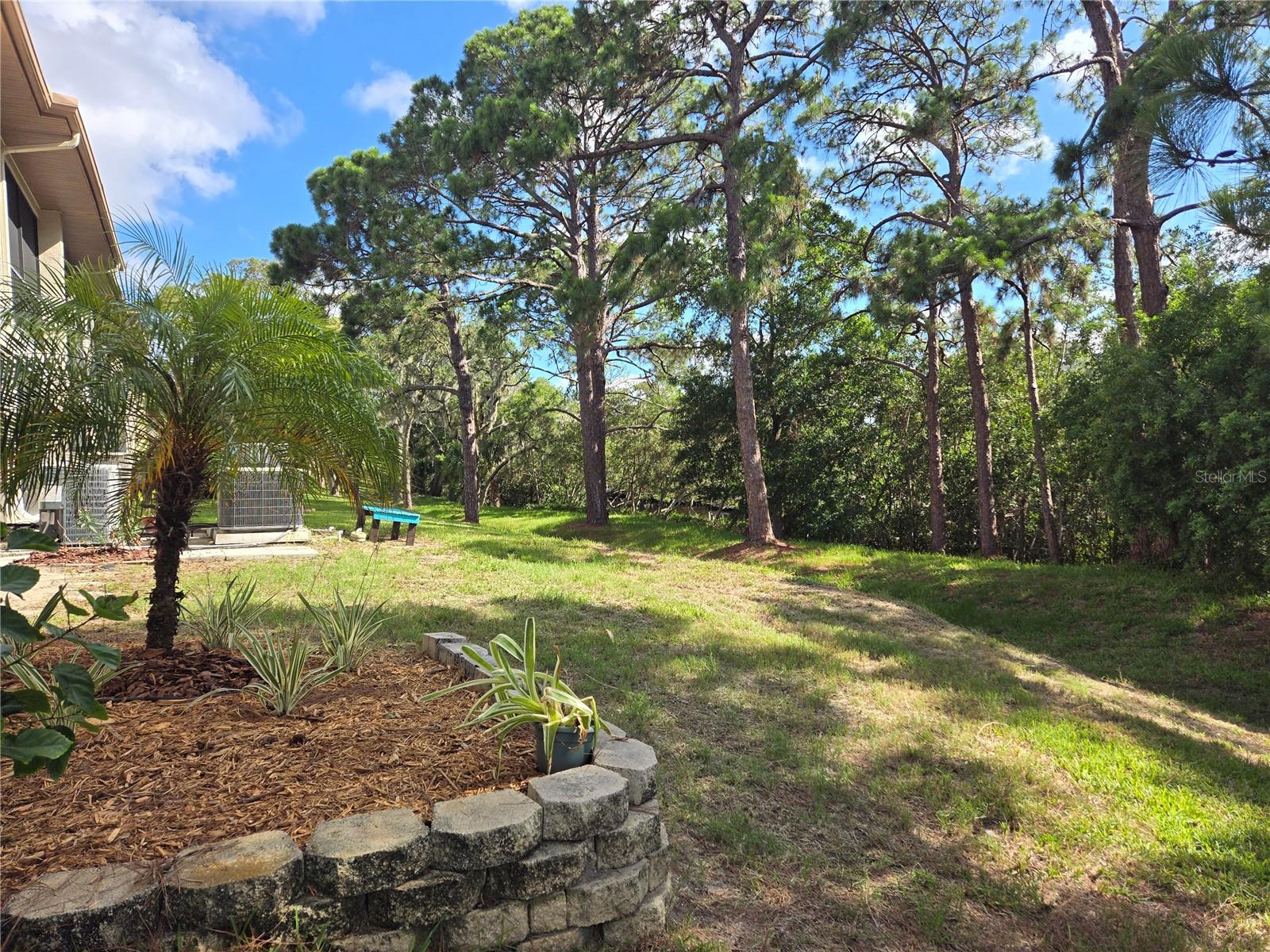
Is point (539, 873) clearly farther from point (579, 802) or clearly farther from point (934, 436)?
point (934, 436)

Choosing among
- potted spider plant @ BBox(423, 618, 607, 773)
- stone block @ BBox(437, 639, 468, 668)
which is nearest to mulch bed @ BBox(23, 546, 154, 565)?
stone block @ BBox(437, 639, 468, 668)

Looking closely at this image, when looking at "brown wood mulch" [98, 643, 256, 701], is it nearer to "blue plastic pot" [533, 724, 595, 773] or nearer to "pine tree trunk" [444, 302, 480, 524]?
"blue plastic pot" [533, 724, 595, 773]

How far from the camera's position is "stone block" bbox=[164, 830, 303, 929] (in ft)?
6.34

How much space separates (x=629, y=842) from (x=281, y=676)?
1874mm

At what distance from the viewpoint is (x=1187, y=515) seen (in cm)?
861

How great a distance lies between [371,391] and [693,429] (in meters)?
13.5

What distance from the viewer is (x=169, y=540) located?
3.84 metres

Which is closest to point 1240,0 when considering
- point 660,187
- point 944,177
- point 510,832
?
point 944,177

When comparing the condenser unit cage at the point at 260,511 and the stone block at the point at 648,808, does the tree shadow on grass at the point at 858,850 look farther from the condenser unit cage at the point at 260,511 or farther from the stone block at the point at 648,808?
the condenser unit cage at the point at 260,511

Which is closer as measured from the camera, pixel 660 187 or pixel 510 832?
pixel 510 832

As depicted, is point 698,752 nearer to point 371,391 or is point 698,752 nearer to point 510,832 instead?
point 510,832

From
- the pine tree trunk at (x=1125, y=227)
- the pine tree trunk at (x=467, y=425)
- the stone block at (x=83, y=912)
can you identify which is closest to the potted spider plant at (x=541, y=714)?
the stone block at (x=83, y=912)

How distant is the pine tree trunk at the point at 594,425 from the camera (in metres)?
16.8

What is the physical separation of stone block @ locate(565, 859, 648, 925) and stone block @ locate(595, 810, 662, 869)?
0.10ft
